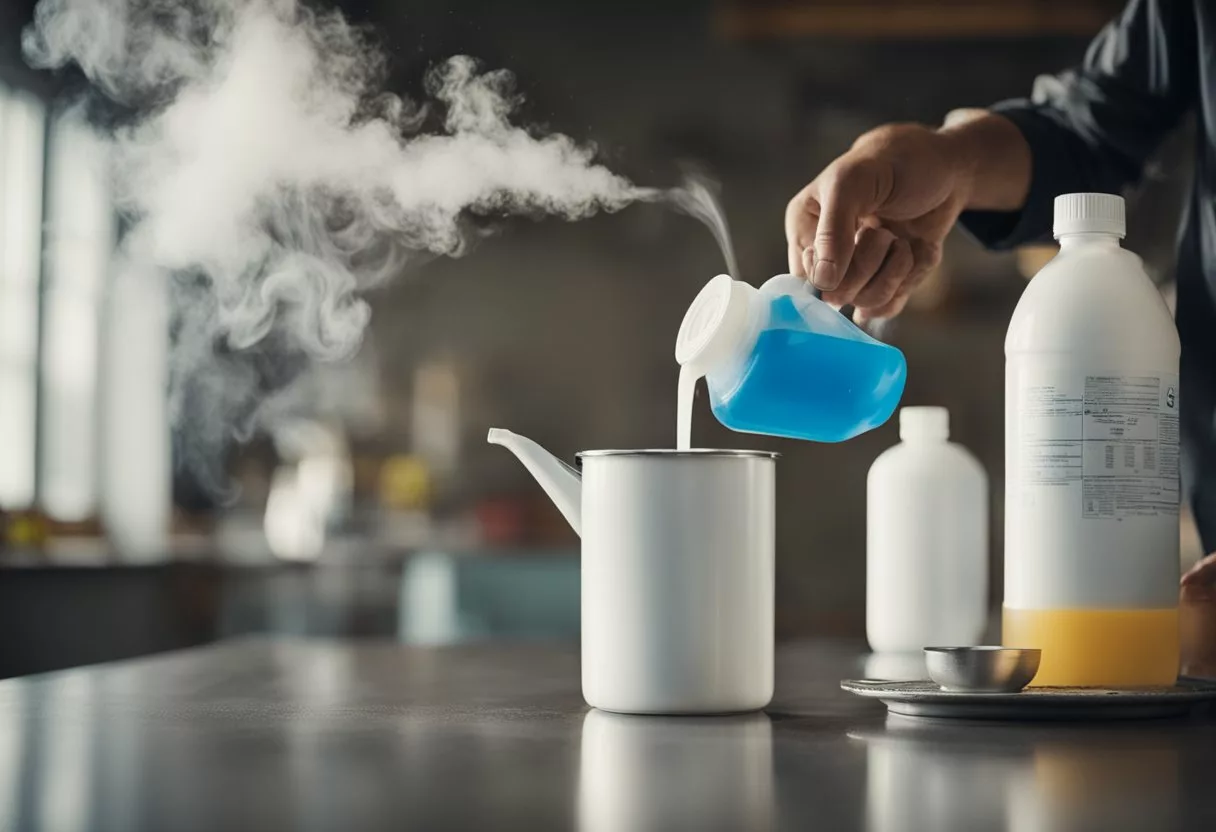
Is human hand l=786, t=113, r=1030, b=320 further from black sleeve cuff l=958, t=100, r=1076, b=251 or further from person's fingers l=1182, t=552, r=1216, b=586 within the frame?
person's fingers l=1182, t=552, r=1216, b=586

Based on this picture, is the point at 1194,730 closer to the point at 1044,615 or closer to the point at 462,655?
the point at 1044,615

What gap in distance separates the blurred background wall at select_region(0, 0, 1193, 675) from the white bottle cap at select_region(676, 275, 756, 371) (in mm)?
3345

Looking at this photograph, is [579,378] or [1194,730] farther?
[579,378]

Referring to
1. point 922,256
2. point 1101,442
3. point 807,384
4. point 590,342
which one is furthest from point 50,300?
point 1101,442

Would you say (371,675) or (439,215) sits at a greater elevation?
(439,215)

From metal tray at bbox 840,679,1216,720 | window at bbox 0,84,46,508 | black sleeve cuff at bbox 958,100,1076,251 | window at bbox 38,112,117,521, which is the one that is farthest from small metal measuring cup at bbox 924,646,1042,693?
window at bbox 38,112,117,521

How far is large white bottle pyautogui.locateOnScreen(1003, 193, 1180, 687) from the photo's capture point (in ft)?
2.63

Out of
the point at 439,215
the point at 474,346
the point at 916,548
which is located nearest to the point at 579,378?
the point at 474,346

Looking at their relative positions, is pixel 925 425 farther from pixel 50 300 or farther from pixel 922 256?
pixel 50 300

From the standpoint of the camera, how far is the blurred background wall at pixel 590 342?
14.1 ft

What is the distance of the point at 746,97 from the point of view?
4.86m

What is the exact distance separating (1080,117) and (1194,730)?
0.74m

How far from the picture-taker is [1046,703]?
742mm

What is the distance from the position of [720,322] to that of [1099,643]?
0.99 feet
